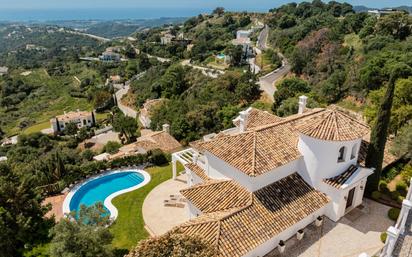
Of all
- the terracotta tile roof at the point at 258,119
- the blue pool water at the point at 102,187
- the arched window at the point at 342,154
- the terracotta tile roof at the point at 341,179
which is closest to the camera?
the terracotta tile roof at the point at 341,179

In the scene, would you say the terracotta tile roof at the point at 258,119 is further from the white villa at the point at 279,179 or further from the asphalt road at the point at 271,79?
the asphalt road at the point at 271,79

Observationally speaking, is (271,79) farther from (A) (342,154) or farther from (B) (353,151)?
(A) (342,154)

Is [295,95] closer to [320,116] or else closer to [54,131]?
[320,116]

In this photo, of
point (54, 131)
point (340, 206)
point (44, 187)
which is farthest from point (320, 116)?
point (54, 131)

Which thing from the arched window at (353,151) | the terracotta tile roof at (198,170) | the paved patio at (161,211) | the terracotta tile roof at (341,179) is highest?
the arched window at (353,151)

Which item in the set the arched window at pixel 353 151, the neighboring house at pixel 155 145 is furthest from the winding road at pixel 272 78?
the arched window at pixel 353 151

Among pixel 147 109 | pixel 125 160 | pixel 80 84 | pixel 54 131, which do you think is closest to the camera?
pixel 125 160

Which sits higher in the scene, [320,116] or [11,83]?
[320,116]

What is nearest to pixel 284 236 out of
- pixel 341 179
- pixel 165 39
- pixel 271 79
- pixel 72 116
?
pixel 341 179
